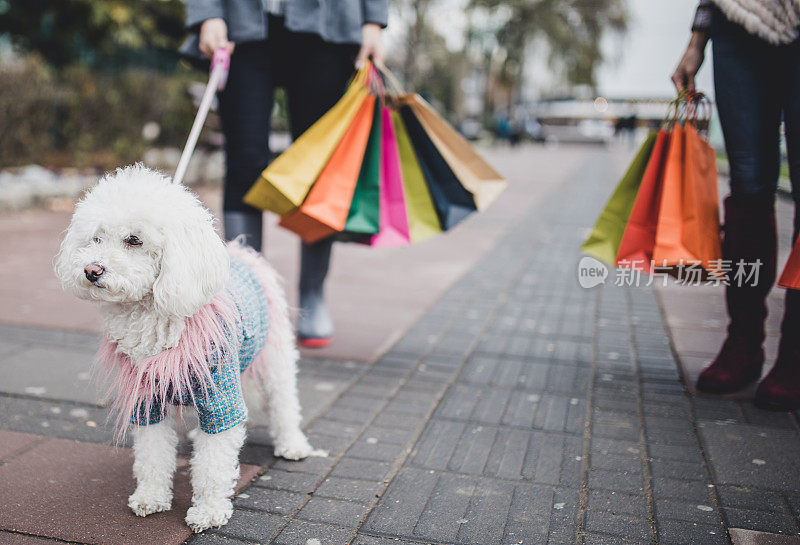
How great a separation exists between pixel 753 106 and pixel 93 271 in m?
2.46

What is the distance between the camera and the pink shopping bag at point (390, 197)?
297cm

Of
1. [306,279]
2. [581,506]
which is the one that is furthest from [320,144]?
[581,506]

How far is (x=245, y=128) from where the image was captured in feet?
9.82

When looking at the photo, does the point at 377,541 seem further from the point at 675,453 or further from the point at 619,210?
the point at 619,210

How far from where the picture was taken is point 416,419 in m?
2.75

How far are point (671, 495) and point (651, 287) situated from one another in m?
3.04

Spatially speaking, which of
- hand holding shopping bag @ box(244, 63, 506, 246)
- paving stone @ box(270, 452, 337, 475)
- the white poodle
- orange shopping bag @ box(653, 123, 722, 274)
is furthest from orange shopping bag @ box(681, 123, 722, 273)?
the white poodle

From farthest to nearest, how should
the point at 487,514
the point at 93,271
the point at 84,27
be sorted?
1. the point at 84,27
2. the point at 487,514
3. the point at 93,271

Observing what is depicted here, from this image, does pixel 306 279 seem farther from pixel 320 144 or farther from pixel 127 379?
pixel 127 379

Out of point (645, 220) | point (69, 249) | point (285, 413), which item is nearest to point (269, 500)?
point (285, 413)

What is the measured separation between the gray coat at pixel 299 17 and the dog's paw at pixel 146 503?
1.81 m

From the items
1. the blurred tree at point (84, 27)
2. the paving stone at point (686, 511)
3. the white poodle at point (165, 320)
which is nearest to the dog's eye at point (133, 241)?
the white poodle at point (165, 320)

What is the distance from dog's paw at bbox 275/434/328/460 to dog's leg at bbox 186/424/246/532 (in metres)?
0.39

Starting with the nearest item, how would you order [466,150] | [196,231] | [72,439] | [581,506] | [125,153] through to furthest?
1. [196,231]
2. [581,506]
3. [72,439]
4. [466,150]
5. [125,153]
